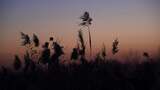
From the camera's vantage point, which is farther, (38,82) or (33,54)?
(33,54)

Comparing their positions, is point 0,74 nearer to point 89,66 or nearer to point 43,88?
point 43,88

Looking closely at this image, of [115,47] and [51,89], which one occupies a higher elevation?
[115,47]

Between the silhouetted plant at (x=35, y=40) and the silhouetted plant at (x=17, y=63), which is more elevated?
the silhouetted plant at (x=35, y=40)

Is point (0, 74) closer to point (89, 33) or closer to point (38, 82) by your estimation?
point (38, 82)

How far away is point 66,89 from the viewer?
5.46m

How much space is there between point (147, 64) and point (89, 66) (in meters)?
0.61

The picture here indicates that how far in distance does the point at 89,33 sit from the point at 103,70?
525 mm

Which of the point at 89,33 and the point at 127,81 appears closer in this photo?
the point at 127,81

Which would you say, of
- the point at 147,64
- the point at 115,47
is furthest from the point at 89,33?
the point at 147,64

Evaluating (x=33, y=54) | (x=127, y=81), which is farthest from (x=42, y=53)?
(x=127, y=81)

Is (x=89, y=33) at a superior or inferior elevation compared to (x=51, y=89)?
superior

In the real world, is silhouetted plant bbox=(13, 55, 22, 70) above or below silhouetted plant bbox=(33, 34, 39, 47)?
below

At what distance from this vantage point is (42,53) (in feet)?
19.3

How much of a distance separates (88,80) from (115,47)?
538mm
